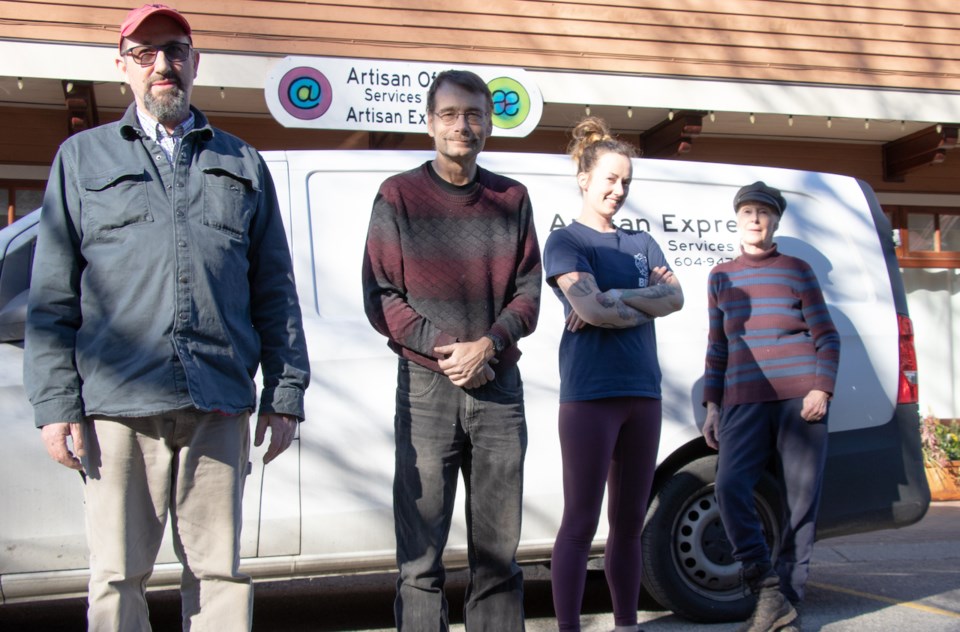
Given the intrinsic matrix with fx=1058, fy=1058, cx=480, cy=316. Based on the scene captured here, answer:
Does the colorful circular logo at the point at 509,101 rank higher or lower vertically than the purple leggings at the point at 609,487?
higher

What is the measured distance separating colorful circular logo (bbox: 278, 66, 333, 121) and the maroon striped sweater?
15.1ft

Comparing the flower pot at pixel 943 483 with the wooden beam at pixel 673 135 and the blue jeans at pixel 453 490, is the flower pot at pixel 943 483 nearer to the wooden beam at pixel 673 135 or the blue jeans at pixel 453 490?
the wooden beam at pixel 673 135

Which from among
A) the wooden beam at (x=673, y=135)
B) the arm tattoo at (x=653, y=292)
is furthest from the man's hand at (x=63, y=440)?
the wooden beam at (x=673, y=135)

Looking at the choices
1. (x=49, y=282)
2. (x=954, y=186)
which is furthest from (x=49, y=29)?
(x=954, y=186)

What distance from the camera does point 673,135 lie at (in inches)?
353

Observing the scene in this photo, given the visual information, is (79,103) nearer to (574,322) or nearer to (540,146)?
(540,146)

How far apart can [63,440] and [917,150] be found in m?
8.73

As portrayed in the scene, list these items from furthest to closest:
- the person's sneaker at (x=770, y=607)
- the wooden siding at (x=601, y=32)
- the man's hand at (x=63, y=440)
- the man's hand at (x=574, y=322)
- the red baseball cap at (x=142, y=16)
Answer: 1. the wooden siding at (x=601, y=32)
2. the person's sneaker at (x=770, y=607)
3. the man's hand at (x=574, y=322)
4. the red baseball cap at (x=142, y=16)
5. the man's hand at (x=63, y=440)

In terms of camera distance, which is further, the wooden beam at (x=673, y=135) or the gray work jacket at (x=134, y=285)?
the wooden beam at (x=673, y=135)

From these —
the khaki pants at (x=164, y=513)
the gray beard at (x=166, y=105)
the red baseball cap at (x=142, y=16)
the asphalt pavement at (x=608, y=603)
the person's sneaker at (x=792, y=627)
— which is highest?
the red baseball cap at (x=142, y=16)

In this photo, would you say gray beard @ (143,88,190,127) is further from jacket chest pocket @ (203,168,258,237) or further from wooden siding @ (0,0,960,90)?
wooden siding @ (0,0,960,90)

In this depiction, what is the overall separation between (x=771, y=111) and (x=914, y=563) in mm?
4093

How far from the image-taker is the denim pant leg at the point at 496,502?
3.18m

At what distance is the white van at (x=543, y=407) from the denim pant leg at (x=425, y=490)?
1.15 m
